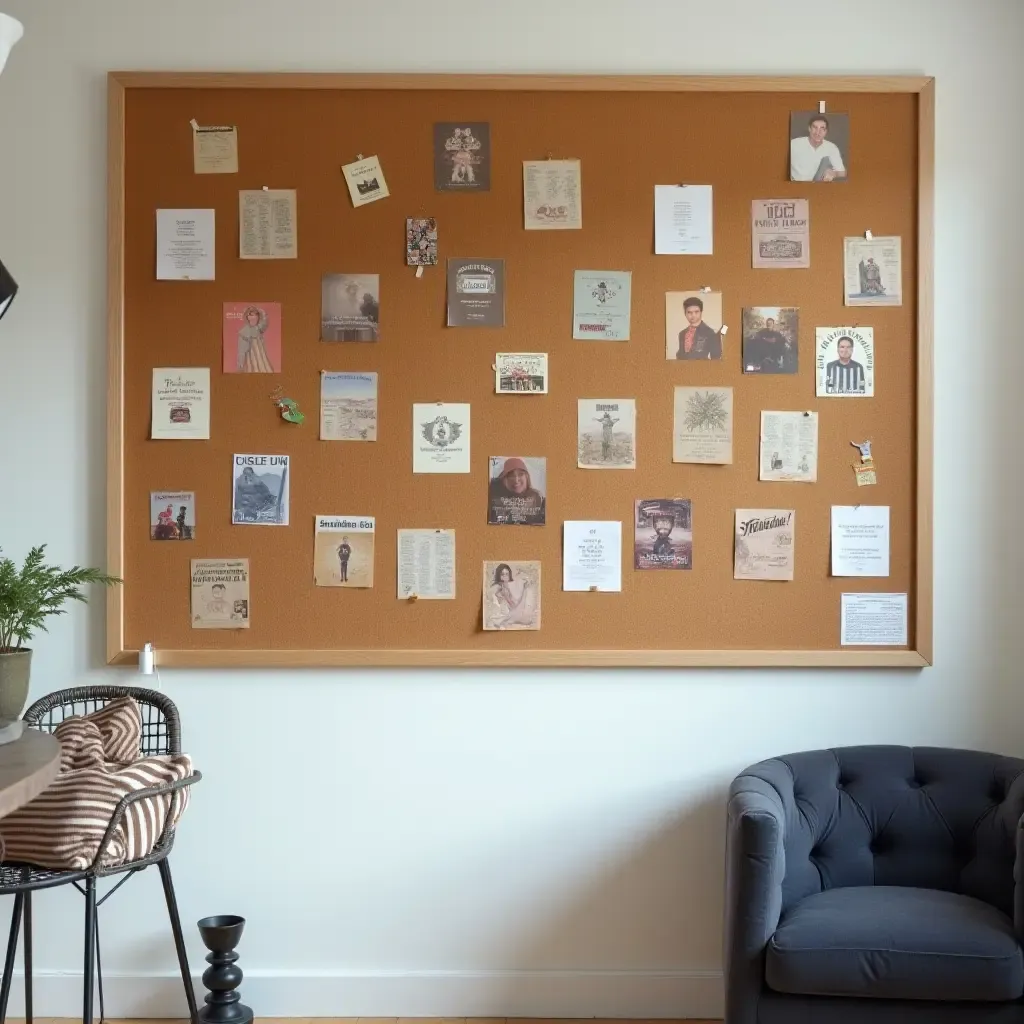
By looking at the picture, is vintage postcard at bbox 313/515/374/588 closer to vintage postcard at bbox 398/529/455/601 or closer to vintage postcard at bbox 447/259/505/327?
vintage postcard at bbox 398/529/455/601

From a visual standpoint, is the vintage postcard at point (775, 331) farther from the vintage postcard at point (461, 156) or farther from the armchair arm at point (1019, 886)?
the armchair arm at point (1019, 886)

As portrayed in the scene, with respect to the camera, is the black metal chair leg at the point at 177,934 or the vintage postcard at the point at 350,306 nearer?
the black metal chair leg at the point at 177,934

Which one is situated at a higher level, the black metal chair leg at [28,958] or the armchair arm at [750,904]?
the armchair arm at [750,904]

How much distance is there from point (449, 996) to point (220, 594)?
1209mm

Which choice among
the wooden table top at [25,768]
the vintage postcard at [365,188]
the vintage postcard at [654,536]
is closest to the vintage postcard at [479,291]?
the vintage postcard at [365,188]

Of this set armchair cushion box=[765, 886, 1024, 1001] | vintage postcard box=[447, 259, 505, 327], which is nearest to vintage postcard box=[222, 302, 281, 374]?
vintage postcard box=[447, 259, 505, 327]

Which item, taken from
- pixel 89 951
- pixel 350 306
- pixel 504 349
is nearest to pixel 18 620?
pixel 89 951

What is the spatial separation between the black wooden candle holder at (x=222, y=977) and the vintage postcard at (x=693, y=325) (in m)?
1.82

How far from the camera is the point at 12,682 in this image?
1944mm

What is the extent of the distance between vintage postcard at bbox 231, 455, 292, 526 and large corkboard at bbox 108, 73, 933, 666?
3 cm

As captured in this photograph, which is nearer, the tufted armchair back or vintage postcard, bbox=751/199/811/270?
the tufted armchair back

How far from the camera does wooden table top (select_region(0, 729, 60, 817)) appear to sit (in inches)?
57.9

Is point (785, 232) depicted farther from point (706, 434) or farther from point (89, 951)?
point (89, 951)

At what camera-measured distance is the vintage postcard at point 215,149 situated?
2.99m
